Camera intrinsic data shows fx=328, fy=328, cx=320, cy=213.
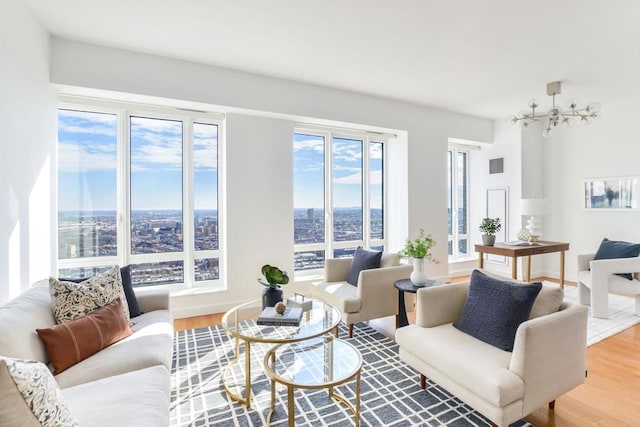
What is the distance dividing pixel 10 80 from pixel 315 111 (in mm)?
2864

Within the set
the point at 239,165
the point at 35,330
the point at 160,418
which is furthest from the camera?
the point at 239,165

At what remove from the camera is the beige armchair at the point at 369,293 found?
307cm

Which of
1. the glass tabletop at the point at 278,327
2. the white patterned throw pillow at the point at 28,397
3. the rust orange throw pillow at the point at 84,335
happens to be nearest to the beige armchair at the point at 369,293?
the glass tabletop at the point at 278,327

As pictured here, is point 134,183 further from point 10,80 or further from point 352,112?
point 352,112

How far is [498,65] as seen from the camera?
3549mm

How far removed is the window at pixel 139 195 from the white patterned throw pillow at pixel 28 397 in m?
Answer: 2.84

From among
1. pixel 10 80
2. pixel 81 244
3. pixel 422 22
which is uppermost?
pixel 422 22

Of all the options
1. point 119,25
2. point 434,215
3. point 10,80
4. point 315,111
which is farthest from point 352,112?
point 10,80

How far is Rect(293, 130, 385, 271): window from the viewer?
4645mm

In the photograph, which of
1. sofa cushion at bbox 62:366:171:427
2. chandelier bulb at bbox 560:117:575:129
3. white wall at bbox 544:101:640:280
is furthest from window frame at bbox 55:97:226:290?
white wall at bbox 544:101:640:280

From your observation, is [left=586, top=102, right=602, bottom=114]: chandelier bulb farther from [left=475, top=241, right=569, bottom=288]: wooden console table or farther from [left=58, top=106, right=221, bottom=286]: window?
[left=58, top=106, right=221, bottom=286]: window

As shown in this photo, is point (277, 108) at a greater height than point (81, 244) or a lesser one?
greater

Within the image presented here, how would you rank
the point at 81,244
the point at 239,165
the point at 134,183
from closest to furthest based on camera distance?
the point at 81,244
the point at 134,183
the point at 239,165

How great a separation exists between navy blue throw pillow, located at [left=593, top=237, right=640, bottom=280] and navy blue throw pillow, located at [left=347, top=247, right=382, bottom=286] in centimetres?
299
